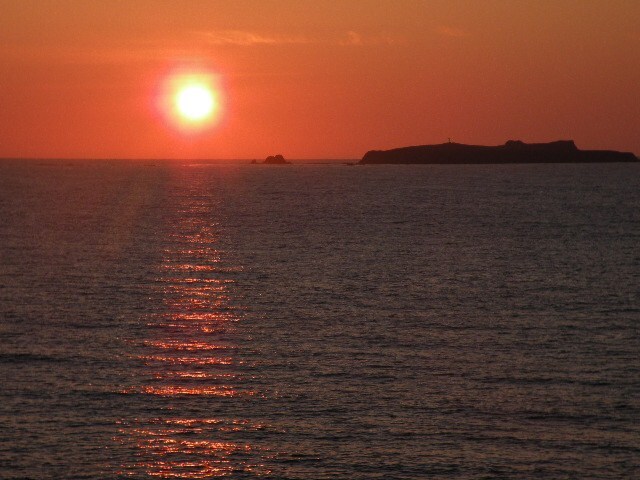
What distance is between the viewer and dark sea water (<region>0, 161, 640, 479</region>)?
32375 millimetres

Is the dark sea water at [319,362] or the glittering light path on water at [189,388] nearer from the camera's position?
the glittering light path on water at [189,388]

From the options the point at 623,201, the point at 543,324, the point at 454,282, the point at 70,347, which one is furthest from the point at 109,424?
the point at 623,201

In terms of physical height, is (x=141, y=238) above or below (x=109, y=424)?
above

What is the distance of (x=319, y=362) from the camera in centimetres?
4497

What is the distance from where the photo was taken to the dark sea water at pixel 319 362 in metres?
32.4

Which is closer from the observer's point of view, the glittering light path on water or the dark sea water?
the glittering light path on water

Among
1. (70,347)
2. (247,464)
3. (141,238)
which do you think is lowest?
(247,464)

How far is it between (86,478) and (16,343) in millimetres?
20122

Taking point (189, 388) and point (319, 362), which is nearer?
point (189, 388)

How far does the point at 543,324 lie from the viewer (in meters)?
54.7

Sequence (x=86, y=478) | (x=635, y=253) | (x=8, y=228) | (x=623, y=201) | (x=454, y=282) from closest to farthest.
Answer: (x=86, y=478) < (x=454, y=282) < (x=635, y=253) < (x=8, y=228) < (x=623, y=201)

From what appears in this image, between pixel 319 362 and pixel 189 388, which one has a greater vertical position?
pixel 189 388

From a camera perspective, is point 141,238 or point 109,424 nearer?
point 109,424

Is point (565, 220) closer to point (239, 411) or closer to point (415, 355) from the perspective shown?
point (415, 355)
